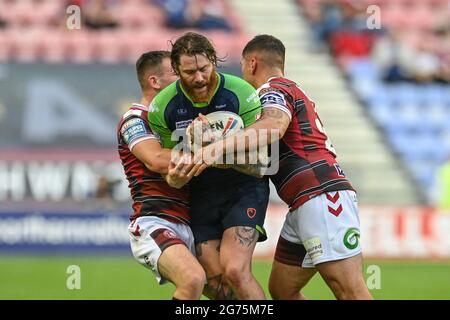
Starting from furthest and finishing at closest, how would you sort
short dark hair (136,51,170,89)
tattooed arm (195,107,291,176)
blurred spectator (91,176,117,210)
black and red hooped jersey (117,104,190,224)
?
1. blurred spectator (91,176,117,210)
2. short dark hair (136,51,170,89)
3. black and red hooped jersey (117,104,190,224)
4. tattooed arm (195,107,291,176)

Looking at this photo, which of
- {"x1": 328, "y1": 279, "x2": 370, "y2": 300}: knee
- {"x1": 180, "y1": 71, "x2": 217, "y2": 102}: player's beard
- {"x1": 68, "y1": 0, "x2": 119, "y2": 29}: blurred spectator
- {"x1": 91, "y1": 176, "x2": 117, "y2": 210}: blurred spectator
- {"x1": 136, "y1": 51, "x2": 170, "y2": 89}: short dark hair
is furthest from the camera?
{"x1": 68, "y1": 0, "x2": 119, "y2": 29}: blurred spectator

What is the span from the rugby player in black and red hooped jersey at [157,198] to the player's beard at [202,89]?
0.44 metres

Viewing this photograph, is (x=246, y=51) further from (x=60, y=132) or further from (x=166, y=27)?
(x=166, y=27)

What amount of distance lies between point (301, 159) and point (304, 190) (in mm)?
240

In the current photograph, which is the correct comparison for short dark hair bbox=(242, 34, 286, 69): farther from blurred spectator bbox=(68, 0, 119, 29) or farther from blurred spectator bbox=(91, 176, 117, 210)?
blurred spectator bbox=(68, 0, 119, 29)

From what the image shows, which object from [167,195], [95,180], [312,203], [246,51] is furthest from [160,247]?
[95,180]

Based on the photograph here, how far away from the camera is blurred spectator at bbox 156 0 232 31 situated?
19.4 metres

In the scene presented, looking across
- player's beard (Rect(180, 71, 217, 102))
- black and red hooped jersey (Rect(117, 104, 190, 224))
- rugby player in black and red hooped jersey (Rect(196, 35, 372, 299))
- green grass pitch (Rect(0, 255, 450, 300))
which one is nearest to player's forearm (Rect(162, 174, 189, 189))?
black and red hooped jersey (Rect(117, 104, 190, 224))

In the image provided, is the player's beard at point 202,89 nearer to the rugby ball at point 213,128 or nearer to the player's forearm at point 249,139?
the rugby ball at point 213,128

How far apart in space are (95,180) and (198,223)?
9.38 metres

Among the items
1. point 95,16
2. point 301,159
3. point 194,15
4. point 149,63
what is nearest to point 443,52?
point 194,15

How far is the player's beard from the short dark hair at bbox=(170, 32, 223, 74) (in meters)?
0.12
